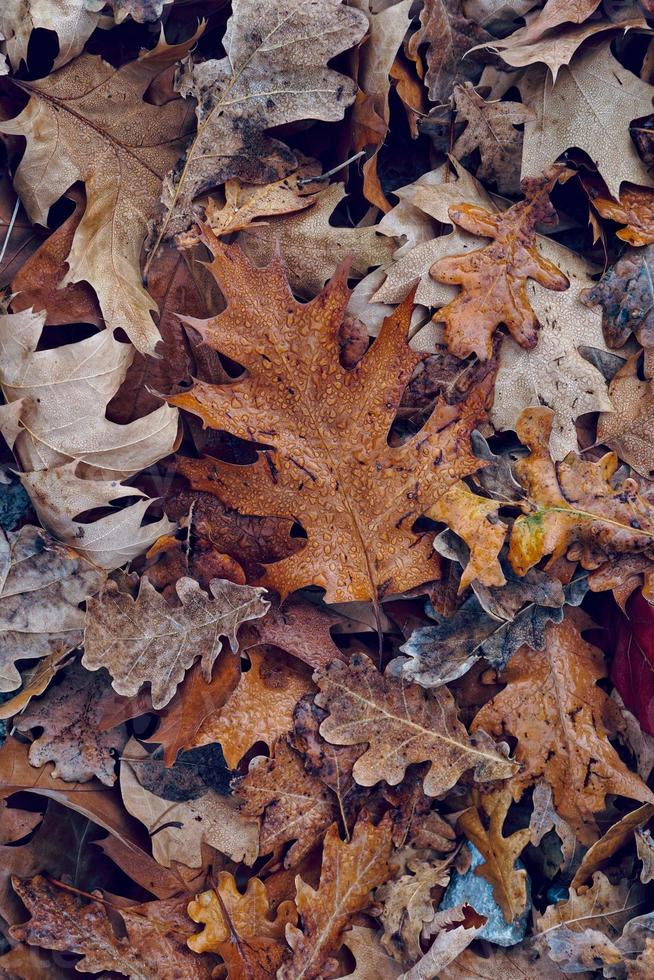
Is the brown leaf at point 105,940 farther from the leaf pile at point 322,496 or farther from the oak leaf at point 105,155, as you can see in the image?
the oak leaf at point 105,155

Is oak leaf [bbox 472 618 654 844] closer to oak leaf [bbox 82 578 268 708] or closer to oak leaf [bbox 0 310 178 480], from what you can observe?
oak leaf [bbox 82 578 268 708]

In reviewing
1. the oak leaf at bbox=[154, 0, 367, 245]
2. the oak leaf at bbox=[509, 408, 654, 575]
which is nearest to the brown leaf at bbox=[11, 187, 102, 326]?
the oak leaf at bbox=[154, 0, 367, 245]

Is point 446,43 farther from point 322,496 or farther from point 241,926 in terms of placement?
point 241,926

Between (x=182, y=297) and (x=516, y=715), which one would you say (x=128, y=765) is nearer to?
(x=516, y=715)

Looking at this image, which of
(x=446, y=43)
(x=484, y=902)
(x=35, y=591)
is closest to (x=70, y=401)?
(x=35, y=591)

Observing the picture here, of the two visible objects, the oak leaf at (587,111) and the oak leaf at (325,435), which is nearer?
the oak leaf at (325,435)

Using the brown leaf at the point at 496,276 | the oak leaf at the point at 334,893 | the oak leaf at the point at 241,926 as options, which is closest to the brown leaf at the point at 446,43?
the brown leaf at the point at 496,276

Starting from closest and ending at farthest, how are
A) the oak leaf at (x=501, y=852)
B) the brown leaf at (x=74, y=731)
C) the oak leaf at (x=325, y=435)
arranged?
the oak leaf at (x=325, y=435) < the oak leaf at (x=501, y=852) < the brown leaf at (x=74, y=731)
